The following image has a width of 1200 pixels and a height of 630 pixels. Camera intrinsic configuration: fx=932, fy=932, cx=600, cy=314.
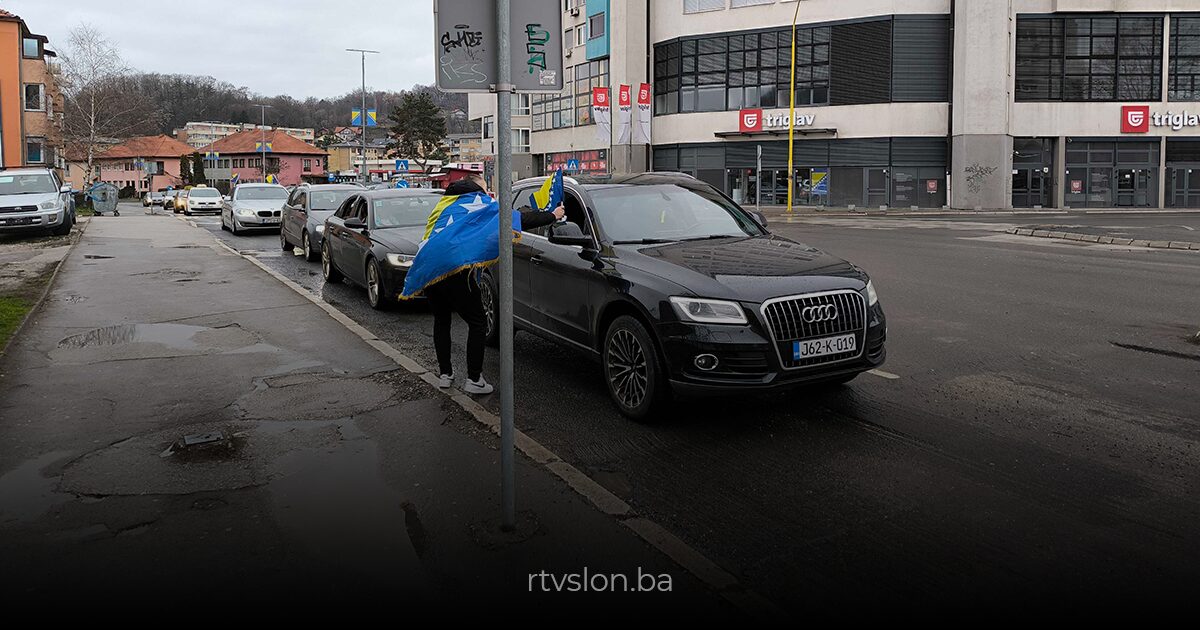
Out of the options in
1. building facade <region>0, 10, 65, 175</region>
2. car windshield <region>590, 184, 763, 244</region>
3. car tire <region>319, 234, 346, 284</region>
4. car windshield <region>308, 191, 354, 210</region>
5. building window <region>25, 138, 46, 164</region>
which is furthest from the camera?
building window <region>25, 138, 46, 164</region>

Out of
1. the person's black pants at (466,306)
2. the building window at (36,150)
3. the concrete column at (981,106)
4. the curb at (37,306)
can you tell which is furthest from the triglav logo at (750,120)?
the building window at (36,150)

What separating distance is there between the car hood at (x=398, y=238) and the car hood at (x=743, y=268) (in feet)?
16.4

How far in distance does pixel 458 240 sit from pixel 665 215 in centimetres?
173

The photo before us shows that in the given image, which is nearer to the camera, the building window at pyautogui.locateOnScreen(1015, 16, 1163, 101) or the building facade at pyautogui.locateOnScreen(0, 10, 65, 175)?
the building window at pyautogui.locateOnScreen(1015, 16, 1163, 101)

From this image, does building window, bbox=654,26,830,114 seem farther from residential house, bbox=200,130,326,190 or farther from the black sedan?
residential house, bbox=200,130,326,190

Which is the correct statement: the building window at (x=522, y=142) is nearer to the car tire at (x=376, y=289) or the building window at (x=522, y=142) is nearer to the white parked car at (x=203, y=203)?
the white parked car at (x=203, y=203)

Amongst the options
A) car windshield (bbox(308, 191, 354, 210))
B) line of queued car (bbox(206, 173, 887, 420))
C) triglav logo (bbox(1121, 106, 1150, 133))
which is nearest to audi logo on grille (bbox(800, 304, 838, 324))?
line of queued car (bbox(206, 173, 887, 420))

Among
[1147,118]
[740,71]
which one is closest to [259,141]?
[740,71]

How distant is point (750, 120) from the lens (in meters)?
50.7

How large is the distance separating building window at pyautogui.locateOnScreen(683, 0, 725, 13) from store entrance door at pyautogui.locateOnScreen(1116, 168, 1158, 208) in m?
22.4

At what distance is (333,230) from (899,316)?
26.1ft

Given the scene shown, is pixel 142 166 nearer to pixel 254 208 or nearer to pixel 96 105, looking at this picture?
pixel 96 105

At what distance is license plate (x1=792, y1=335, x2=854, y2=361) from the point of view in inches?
228

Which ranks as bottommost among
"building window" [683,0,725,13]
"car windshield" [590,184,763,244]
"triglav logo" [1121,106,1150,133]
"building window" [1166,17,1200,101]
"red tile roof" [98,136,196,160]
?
"car windshield" [590,184,763,244]
